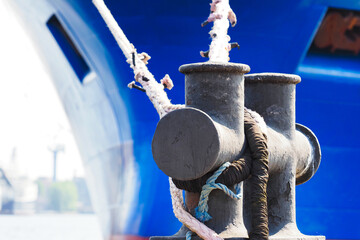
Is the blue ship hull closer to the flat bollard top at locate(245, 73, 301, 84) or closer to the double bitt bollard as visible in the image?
the flat bollard top at locate(245, 73, 301, 84)

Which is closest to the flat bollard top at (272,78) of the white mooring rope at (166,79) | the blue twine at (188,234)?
the white mooring rope at (166,79)

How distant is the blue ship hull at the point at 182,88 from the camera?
7617mm

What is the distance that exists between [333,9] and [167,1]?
185 cm

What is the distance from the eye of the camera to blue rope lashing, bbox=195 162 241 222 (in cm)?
193

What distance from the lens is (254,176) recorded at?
80.7 inches

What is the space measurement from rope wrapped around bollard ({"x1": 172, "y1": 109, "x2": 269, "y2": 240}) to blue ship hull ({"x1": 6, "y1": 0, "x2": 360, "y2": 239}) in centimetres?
543

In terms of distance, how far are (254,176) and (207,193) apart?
18 centimetres

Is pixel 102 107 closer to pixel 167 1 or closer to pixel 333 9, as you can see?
pixel 167 1

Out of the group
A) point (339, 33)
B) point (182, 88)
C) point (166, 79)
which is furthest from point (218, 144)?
point (339, 33)

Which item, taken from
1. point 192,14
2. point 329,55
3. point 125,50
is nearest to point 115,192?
point 192,14

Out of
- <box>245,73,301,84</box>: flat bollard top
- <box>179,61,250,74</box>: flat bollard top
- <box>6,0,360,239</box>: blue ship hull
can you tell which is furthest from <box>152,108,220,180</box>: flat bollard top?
<box>6,0,360,239</box>: blue ship hull

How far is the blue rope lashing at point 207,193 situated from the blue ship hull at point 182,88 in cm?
555

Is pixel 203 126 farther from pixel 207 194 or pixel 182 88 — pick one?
pixel 182 88

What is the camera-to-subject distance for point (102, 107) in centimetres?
874
